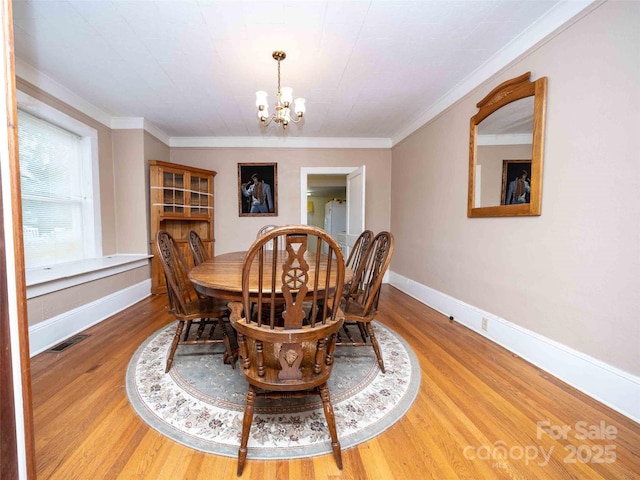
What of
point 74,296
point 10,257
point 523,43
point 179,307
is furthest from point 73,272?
point 523,43

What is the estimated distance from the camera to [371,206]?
4.43 meters

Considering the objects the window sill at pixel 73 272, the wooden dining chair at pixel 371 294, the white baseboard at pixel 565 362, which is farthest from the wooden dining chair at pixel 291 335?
the window sill at pixel 73 272

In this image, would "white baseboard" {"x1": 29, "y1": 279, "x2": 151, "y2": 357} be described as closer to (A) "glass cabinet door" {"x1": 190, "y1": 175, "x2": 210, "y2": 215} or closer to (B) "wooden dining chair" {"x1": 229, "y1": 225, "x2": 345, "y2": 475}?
(A) "glass cabinet door" {"x1": 190, "y1": 175, "x2": 210, "y2": 215}

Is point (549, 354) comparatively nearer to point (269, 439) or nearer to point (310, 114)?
point (269, 439)

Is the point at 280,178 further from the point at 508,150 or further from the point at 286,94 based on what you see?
the point at 508,150

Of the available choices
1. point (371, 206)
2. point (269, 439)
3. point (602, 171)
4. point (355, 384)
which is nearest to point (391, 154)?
point (371, 206)

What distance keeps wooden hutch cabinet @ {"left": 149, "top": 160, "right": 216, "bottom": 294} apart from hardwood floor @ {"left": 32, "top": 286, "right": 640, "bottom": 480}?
2.00 meters

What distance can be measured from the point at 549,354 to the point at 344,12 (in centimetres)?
271

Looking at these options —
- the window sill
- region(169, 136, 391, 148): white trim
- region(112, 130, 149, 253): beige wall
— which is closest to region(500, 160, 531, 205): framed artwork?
region(169, 136, 391, 148): white trim

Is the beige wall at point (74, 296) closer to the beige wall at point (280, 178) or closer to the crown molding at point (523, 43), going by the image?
the beige wall at point (280, 178)

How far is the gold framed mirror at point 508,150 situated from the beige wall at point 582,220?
0.06 metres

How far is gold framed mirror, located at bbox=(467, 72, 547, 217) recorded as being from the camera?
185 cm

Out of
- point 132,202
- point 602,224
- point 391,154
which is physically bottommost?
point 602,224

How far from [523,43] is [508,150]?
77cm
